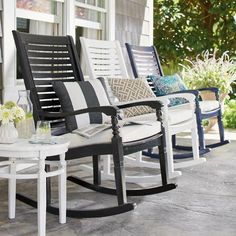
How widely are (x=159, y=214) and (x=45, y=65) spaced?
127 centimetres

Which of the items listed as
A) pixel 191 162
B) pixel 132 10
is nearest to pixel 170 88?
pixel 191 162

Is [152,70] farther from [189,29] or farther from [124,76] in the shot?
[189,29]

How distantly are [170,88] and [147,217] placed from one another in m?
2.02

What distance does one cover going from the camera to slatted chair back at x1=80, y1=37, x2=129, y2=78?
13.9 ft

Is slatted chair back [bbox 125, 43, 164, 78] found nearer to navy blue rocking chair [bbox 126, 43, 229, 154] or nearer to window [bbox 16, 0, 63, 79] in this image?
navy blue rocking chair [bbox 126, 43, 229, 154]

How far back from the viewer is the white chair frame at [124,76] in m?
3.77

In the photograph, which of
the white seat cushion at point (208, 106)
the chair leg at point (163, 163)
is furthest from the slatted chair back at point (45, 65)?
the white seat cushion at point (208, 106)

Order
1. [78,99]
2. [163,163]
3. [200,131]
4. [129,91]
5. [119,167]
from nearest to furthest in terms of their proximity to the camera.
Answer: [119,167] < [78,99] < [163,163] < [129,91] < [200,131]

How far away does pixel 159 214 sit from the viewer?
2945 millimetres

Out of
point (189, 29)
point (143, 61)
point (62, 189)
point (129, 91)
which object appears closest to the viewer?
point (62, 189)

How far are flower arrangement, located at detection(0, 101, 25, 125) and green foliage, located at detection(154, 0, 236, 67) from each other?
20.9 ft

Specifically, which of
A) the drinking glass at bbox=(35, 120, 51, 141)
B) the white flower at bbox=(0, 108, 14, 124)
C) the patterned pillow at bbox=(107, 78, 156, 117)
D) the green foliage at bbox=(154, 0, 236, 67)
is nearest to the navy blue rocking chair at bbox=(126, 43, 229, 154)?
the patterned pillow at bbox=(107, 78, 156, 117)

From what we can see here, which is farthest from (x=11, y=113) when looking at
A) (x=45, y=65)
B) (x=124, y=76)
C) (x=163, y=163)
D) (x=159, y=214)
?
(x=124, y=76)

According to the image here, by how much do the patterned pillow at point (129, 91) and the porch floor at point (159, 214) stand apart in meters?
0.62
